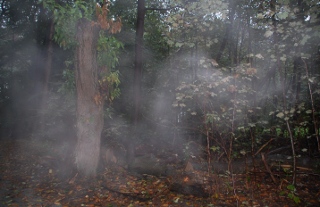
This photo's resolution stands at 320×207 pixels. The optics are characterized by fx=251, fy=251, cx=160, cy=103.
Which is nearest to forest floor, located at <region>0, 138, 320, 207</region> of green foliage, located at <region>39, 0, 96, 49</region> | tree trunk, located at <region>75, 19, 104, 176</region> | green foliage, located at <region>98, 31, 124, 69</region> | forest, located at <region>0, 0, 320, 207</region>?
forest, located at <region>0, 0, 320, 207</region>

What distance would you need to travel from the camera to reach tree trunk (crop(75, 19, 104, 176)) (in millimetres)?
6875

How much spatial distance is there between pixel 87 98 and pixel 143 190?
2.89 metres

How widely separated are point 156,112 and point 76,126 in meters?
5.37

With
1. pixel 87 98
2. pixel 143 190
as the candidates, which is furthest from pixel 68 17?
pixel 143 190

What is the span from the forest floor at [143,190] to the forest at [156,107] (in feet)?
0.12

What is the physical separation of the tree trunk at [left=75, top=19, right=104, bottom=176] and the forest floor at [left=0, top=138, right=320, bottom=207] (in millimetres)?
555

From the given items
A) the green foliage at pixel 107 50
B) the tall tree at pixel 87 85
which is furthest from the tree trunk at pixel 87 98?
the green foliage at pixel 107 50

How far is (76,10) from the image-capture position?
20.3ft

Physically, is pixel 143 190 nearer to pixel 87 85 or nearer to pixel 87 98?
pixel 87 98

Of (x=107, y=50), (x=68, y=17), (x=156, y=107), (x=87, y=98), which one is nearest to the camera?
(x=68, y=17)

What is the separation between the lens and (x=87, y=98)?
6.92 m

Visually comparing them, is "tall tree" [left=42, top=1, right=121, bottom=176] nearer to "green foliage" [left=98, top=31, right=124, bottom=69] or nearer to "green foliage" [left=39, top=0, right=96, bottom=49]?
"green foliage" [left=39, top=0, right=96, bottom=49]

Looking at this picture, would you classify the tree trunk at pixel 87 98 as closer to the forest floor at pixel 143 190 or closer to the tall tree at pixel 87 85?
the tall tree at pixel 87 85

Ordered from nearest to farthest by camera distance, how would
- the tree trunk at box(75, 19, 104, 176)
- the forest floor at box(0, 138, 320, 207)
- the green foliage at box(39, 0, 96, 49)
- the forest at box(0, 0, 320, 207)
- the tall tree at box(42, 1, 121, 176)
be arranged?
the forest floor at box(0, 138, 320, 207) < the forest at box(0, 0, 320, 207) < the green foliage at box(39, 0, 96, 49) < the tall tree at box(42, 1, 121, 176) < the tree trunk at box(75, 19, 104, 176)
